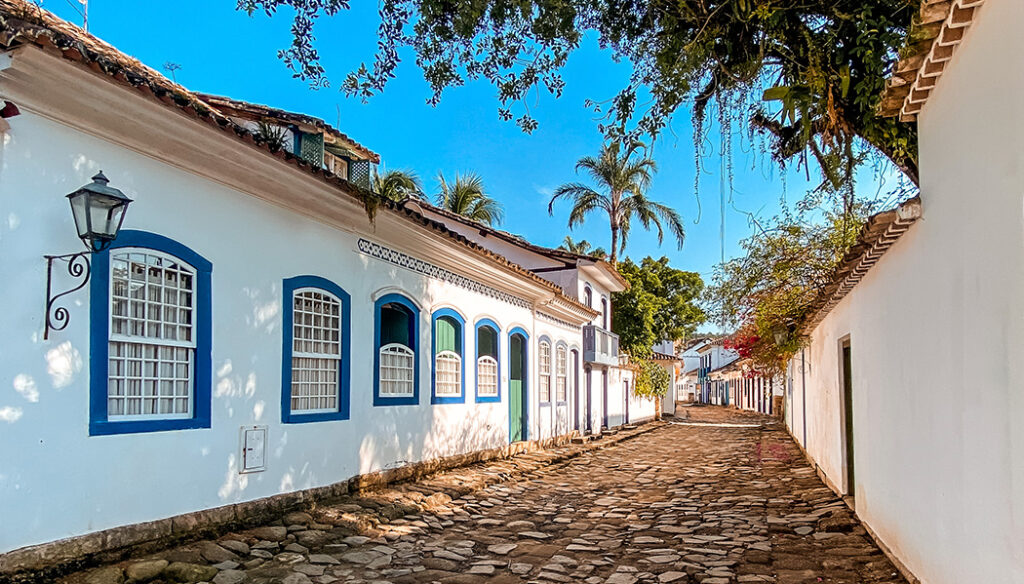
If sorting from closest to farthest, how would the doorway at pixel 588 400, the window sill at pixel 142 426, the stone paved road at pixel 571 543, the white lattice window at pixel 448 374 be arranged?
the window sill at pixel 142 426
the stone paved road at pixel 571 543
the white lattice window at pixel 448 374
the doorway at pixel 588 400

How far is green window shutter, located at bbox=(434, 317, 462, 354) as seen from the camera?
11179 mm

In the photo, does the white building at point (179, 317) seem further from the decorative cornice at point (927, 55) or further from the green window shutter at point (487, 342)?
the decorative cornice at point (927, 55)

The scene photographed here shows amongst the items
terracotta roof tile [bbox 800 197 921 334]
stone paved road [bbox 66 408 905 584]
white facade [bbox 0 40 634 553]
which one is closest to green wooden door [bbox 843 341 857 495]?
stone paved road [bbox 66 408 905 584]

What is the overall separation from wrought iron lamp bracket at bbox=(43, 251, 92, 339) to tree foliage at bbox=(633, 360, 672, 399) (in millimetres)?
24875

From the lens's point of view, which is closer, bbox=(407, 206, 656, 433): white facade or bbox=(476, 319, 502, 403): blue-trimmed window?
bbox=(476, 319, 502, 403): blue-trimmed window

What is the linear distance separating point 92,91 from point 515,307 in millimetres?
10264

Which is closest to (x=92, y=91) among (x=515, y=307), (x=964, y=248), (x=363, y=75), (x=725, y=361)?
(x=363, y=75)

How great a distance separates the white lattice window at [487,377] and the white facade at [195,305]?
77.3 inches

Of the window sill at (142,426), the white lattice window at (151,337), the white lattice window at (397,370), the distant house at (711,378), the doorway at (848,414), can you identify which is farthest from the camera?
the distant house at (711,378)

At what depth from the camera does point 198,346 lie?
6512mm

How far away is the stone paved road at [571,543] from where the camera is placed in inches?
234

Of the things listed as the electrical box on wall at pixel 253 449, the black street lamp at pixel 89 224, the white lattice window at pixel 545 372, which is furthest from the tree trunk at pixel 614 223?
the black street lamp at pixel 89 224

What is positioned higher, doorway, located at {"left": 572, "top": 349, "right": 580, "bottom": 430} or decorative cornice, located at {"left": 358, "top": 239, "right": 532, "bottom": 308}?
decorative cornice, located at {"left": 358, "top": 239, "right": 532, "bottom": 308}

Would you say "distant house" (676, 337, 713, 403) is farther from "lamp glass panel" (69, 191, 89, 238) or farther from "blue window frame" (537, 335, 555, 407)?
"lamp glass panel" (69, 191, 89, 238)
